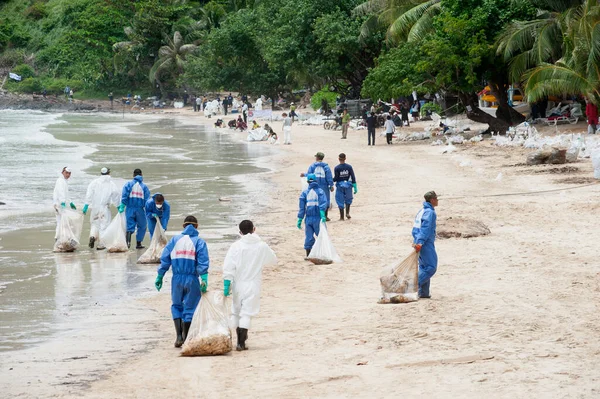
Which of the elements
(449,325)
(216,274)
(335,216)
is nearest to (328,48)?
(335,216)

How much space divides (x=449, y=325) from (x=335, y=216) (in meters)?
9.48

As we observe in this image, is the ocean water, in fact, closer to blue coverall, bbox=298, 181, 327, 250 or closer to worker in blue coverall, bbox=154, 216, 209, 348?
worker in blue coverall, bbox=154, 216, 209, 348

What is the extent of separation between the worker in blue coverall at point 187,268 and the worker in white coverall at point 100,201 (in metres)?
6.79

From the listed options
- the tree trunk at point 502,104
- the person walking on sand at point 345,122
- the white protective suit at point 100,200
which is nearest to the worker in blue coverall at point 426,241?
the white protective suit at point 100,200

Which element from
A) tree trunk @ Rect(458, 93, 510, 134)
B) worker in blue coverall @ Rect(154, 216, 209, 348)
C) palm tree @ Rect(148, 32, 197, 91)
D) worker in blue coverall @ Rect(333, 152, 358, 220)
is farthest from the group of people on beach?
palm tree @ Rect(148, 32, 197, 91)

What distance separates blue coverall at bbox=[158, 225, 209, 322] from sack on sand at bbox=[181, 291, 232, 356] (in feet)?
0.83

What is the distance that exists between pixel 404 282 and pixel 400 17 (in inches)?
1112

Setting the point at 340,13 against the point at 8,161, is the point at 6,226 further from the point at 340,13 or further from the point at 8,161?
the point at 340,13

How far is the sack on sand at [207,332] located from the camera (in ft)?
30.5

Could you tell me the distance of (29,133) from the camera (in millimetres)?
53812

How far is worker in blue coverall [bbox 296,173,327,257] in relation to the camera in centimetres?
1453

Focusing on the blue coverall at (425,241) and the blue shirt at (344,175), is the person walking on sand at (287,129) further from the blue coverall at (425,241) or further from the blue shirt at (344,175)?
the blue coverall at (425,241)

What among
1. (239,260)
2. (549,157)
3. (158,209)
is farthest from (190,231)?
(549,157)

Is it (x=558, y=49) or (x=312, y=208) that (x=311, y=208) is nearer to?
(x=312, y=208)
